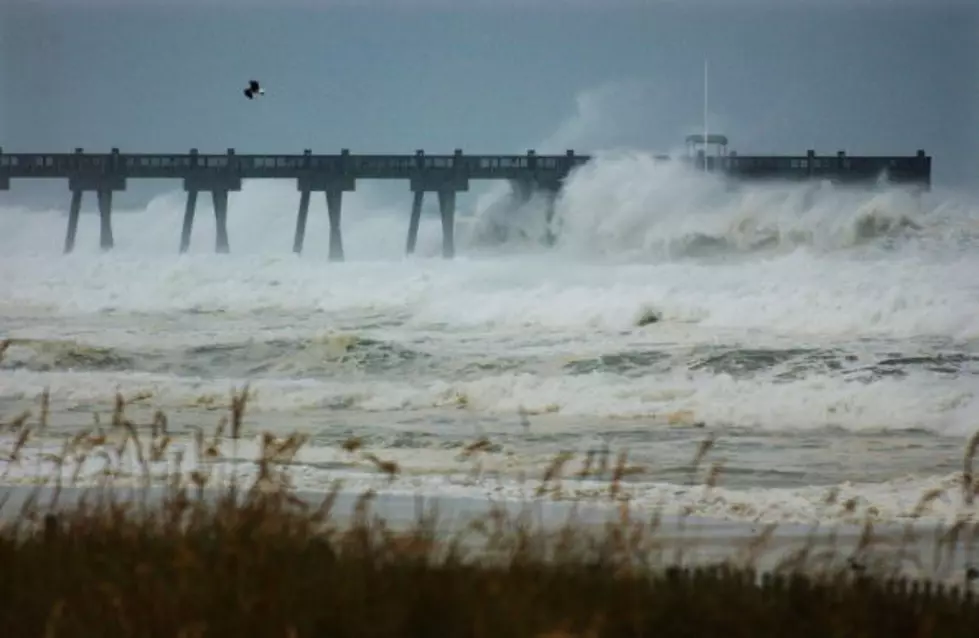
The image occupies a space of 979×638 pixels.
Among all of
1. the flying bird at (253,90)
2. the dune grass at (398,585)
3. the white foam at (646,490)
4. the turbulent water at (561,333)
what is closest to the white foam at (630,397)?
the turbulent water at (561,333)

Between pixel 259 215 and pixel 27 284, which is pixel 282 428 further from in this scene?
pixel 27 284

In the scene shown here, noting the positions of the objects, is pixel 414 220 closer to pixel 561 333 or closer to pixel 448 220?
pixel 448 220

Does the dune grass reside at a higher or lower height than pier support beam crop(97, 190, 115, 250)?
lower

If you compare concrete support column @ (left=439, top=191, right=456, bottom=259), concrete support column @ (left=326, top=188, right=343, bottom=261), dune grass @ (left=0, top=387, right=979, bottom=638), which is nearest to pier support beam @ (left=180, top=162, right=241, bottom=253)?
concrete support column @ (left=326, top=188, right=343, bottom=261)

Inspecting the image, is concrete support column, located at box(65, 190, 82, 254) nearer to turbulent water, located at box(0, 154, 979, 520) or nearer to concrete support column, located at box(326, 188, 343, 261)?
turbulent water, located at box(0, 154, 979, 520)

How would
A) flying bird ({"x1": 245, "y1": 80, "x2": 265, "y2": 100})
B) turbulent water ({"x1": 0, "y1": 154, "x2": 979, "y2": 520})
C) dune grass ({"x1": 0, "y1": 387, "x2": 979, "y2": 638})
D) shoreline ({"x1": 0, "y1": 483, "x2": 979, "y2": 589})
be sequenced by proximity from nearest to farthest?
1. dune grass ({"x1": 0, "y1": 387, "x2": 979, "y2": 638})
2. shoreline ({"x1": 0, "y1": 483, "x2": 979, "y2": 589})
3. turbulent water ({"x1": 0, "y1": 154, "x2": 979, "y2": 520})
4. flying bird ({"x1": 245, "y1": 80, "x2": 265, "y2": 100})

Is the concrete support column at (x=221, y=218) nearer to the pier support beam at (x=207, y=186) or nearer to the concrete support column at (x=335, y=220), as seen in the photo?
the pier support beam at (x=207, y=186)

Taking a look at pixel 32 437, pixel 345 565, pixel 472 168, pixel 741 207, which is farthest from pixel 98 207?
pixel 345 565
